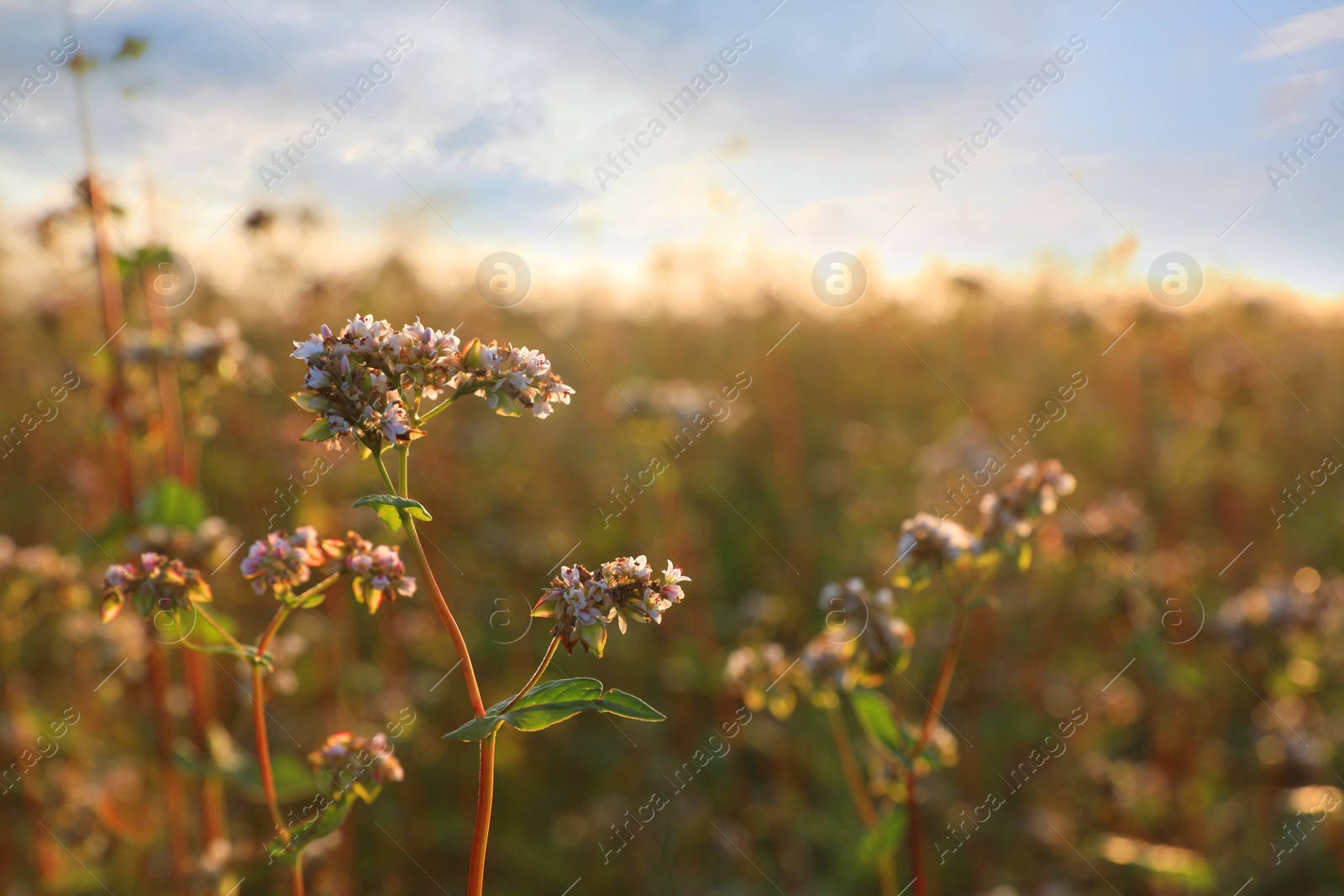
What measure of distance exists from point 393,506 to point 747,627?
175 inches

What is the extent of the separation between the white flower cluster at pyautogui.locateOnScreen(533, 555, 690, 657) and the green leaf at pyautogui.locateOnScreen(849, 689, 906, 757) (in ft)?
3.52

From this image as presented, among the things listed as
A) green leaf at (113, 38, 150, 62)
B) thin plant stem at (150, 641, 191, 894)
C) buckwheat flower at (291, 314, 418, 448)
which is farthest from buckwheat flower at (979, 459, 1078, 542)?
green leaf at (113, 38, 150, 62)

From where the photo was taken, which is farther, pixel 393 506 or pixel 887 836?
pixel 887 836

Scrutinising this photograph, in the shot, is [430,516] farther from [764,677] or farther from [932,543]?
[764,677]

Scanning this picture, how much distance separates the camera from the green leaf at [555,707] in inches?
71.6

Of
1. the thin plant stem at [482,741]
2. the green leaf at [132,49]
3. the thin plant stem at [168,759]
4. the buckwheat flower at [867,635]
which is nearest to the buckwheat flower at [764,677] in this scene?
the buckwheat flower at [867,635]

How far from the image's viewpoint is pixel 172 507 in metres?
3.71

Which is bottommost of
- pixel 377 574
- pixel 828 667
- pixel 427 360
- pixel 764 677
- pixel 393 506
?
pixel 764 677

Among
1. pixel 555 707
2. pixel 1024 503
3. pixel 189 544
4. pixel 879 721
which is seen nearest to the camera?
pixel 555 707

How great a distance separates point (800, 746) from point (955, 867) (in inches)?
44.6

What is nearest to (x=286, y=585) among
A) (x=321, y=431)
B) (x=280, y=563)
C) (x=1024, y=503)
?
(x=280, y=563)

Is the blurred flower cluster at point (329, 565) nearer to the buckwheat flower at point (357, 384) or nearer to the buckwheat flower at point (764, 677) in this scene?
the buckwheat flower at point (357, 384)

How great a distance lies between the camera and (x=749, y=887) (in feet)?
15.7

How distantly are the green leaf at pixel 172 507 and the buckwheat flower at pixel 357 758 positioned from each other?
1.71m
